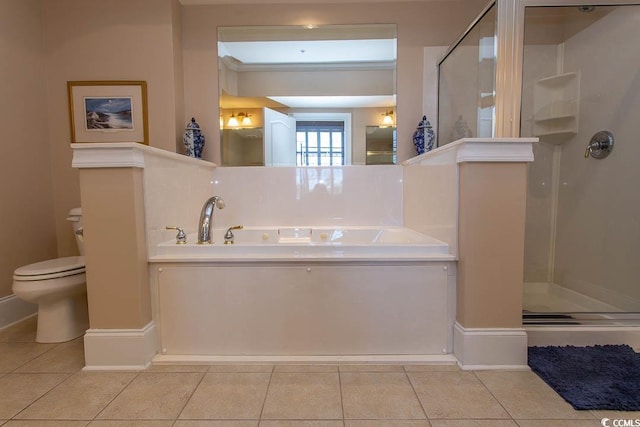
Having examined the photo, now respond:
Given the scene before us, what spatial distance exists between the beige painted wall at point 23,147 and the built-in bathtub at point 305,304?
4.57ft

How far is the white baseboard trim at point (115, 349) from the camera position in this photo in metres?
1.52

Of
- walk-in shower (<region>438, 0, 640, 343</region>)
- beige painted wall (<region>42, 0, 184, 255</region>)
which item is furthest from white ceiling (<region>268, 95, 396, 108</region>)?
beige painted wall (<region>42, 0, 184, 255</region>)

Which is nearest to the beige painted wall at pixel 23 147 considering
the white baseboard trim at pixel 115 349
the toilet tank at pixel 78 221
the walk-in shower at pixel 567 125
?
the toilet tank at pixel 78 221

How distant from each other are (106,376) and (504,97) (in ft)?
7.83

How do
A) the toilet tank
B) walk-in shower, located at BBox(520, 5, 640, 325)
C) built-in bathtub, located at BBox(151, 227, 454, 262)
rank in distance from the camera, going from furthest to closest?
the toilet tank, walk-in shower, located at BBox(520, 5, 640, 325), built-in bathtub, located at BBox(151, 227, 454, 262)

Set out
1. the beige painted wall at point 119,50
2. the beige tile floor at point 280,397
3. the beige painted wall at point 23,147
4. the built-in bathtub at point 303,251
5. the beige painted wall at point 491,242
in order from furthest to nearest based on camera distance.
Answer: the beige painted wall at point 119,50, the beige painted wall at point 23,147, the built-in bathtub at point 303,251, the beige painted wall at point 491,242, the beige tile floor at point 280,397

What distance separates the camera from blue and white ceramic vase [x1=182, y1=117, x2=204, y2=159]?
242cm

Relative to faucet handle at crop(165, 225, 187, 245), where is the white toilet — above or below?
below

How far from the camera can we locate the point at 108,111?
2.44 meters

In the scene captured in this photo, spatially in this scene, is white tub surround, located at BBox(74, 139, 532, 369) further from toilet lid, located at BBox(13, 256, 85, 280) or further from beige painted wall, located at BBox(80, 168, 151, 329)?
toilet lid, located at BBox(13, 256, 85, 280)

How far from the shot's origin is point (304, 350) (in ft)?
5.22

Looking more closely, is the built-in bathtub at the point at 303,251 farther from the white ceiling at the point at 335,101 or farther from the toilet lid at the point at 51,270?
the white ceiling at the point at 335,101

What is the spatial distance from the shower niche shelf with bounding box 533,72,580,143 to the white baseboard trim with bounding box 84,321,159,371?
2.78 m

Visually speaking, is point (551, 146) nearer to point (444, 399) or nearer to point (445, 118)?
point (445, 118)
